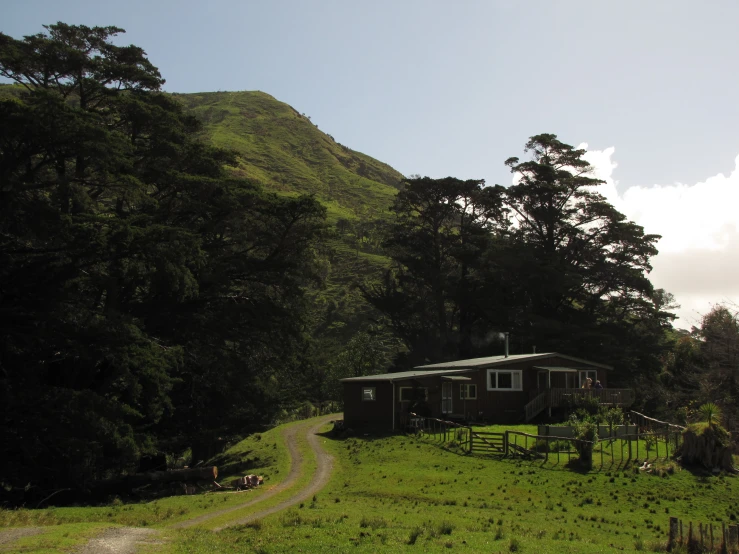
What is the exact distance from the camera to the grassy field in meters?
14.8

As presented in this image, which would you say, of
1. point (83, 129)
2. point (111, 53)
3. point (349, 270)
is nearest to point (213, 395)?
point (83, 129)

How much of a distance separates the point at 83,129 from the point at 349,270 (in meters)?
85.4

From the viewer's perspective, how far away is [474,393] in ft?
134

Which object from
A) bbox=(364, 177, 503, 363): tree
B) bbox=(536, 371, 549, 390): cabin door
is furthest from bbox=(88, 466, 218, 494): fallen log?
bbox=(364, 177, 503, 363): tree

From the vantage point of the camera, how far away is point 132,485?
28922 millimetres

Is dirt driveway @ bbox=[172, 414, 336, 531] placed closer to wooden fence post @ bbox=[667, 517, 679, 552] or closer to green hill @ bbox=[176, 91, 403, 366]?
green hill @ bbox=[176, 91, 403, 366]

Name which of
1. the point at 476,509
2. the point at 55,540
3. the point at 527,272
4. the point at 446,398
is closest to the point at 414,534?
the point at 476,509

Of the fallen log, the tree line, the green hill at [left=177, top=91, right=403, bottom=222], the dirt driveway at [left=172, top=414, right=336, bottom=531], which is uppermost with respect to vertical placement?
the green hill at [left=177, top=91, right=403, bottom=222]

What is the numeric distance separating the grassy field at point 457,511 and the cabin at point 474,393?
26.0 ft

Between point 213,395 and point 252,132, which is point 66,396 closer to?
point 213,395

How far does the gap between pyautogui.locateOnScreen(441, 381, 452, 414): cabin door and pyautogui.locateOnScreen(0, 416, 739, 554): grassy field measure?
9.18 metres

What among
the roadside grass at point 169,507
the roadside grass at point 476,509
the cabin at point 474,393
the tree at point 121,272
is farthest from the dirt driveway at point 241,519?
the tree at point 121,272

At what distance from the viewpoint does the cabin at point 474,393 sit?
38.7 metres

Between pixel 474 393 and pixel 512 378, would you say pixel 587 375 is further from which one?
pixel 474 393
